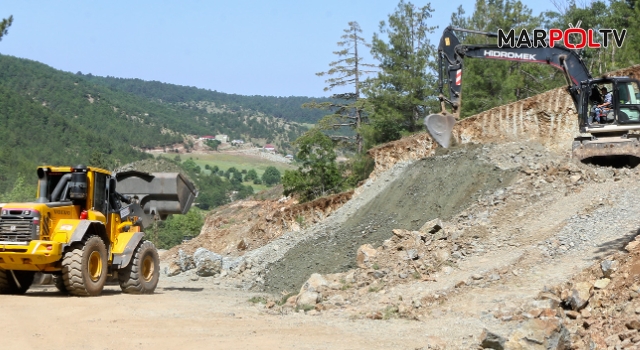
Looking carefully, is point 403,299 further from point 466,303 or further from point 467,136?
point 467,136

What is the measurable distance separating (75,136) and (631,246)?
96.3 metres

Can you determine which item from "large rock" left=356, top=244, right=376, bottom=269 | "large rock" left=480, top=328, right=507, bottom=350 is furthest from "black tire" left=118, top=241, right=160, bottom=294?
"large rock" left=480, top=328, right=507, bottom=350

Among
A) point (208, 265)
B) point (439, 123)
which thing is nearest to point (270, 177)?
point (208, 265)

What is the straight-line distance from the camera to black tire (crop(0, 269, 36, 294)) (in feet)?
45.1

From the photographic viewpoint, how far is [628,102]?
20.2m

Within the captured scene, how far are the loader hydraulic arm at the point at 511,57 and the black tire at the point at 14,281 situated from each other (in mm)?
11898

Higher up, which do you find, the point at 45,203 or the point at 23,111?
the point at 23,111

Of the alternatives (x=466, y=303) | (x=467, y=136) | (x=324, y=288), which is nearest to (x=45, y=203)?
(x=324, y=288)

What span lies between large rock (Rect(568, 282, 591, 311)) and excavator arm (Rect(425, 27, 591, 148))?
10.9 meters

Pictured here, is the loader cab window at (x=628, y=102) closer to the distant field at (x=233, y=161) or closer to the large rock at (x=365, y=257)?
the large rock at (x=365, y=257)

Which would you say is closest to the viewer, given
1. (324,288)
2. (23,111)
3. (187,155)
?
(324,288)

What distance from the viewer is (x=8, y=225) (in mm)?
12898

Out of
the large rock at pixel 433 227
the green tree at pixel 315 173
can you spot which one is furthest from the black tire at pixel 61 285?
the green tree at pixel 315 173

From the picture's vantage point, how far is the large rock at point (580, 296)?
409 inches
